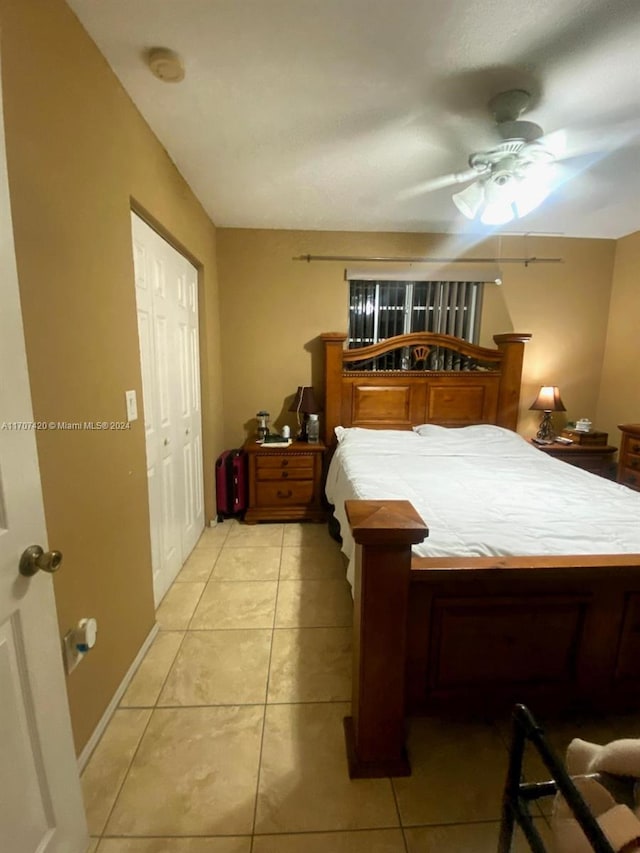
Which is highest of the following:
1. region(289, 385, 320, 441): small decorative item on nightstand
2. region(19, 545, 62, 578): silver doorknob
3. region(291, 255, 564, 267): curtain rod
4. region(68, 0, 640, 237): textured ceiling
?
region(68, 0, 640, 237): textured ceiling

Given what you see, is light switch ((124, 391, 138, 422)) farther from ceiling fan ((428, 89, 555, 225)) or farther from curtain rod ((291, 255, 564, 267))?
curtain rod ((291, 255, 564, 267))

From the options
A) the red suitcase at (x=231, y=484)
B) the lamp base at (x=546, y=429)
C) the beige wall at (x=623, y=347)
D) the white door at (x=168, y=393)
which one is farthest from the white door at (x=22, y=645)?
the beige wall at (x=623, y=347)

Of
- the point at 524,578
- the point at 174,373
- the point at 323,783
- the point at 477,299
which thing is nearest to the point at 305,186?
the point at 174,373

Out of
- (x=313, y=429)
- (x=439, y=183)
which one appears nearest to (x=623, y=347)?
(x=439, y=183)

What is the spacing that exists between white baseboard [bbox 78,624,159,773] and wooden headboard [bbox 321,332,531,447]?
1890mm

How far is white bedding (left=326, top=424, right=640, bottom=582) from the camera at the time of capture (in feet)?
4.53

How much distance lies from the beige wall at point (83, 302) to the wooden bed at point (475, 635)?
908 millimetres

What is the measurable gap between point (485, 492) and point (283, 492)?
173 cm

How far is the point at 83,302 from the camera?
129 centimetres

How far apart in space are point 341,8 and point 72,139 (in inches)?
36.7

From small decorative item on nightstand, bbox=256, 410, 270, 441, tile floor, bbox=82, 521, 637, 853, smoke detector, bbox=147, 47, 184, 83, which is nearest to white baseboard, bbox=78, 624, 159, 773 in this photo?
tile floor, bbox=82, 521, 637, 853

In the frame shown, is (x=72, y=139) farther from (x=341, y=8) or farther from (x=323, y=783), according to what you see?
(x=323, y=783)

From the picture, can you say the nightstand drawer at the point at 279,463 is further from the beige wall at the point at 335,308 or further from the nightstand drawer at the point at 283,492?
the beige wall at the point at 335,308

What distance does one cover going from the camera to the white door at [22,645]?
800mm
